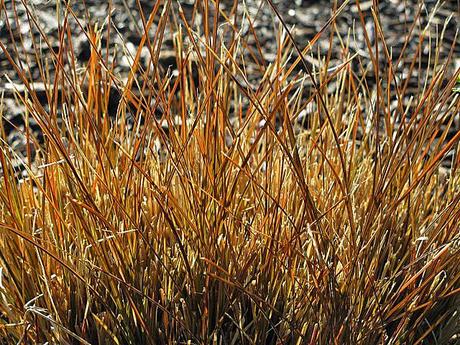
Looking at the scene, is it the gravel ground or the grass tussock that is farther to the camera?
the gravel ground

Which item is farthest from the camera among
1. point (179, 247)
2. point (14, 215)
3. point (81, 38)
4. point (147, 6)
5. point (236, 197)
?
point (147, 6)

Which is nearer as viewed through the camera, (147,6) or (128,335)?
(128,335)

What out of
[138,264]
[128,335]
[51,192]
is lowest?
[128,335]

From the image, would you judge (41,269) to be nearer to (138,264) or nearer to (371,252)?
(138,264)

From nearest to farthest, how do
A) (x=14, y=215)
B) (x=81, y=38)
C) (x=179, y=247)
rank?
(x=179, y=247) < (x=14, y=215) < (x=81, y=38)

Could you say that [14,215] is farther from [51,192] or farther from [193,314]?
[193,314]

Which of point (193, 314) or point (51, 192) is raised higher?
point (51, 192)

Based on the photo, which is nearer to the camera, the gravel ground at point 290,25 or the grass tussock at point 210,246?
the grass tussock at point 210,246

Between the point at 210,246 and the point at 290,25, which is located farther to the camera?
the point at 290,25

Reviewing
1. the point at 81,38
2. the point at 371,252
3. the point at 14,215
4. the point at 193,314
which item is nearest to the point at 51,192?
the point at 14,215
